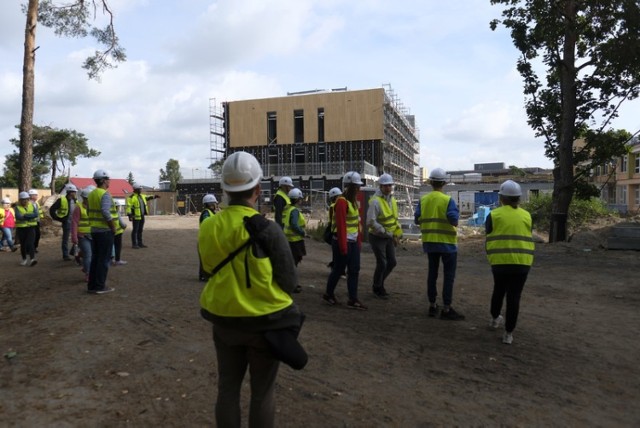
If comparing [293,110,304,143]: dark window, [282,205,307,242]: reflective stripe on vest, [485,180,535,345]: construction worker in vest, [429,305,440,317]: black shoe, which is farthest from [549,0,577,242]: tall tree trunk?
[293,110,304,143]: dark window

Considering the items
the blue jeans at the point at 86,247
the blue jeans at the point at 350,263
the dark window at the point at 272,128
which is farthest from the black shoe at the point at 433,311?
the dark window at the point at 272,128

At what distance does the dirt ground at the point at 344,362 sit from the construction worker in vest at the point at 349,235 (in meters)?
0.39


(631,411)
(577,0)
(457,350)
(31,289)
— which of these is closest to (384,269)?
(457,350)

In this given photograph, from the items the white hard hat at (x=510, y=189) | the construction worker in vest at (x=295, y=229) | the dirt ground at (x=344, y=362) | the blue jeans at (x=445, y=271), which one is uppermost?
the white hard hat at (x=510, y=189)

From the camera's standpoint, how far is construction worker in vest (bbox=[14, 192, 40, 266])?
9906 millimetres

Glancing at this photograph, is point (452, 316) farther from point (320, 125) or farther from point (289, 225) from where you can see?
point (320, 125)

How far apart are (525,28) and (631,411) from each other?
53.1ft

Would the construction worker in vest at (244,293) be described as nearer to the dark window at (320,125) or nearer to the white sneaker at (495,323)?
the white sneaker at (495,323)

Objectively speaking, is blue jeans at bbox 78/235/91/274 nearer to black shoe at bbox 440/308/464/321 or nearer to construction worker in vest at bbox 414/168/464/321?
construction worker in vest at bbox 414/168/464/321

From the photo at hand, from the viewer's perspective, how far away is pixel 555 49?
1630 cm

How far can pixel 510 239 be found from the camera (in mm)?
4934

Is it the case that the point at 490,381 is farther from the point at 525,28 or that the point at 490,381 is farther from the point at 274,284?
the point at 525,28

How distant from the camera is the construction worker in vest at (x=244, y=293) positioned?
2.34m

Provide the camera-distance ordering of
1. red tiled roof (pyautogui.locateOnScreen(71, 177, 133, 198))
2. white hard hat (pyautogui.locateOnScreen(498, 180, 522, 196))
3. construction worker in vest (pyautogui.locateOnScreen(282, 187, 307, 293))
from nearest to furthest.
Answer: white hard hat (pyautogui.locateOnScreen(498, 180, 522, 196))
construction worker in vest (pyautogui.locateOnScreen(282, 187, 307, 293))
red tiled roof (pyautogui.locateOnScreen(71, 177, 133, 198))
